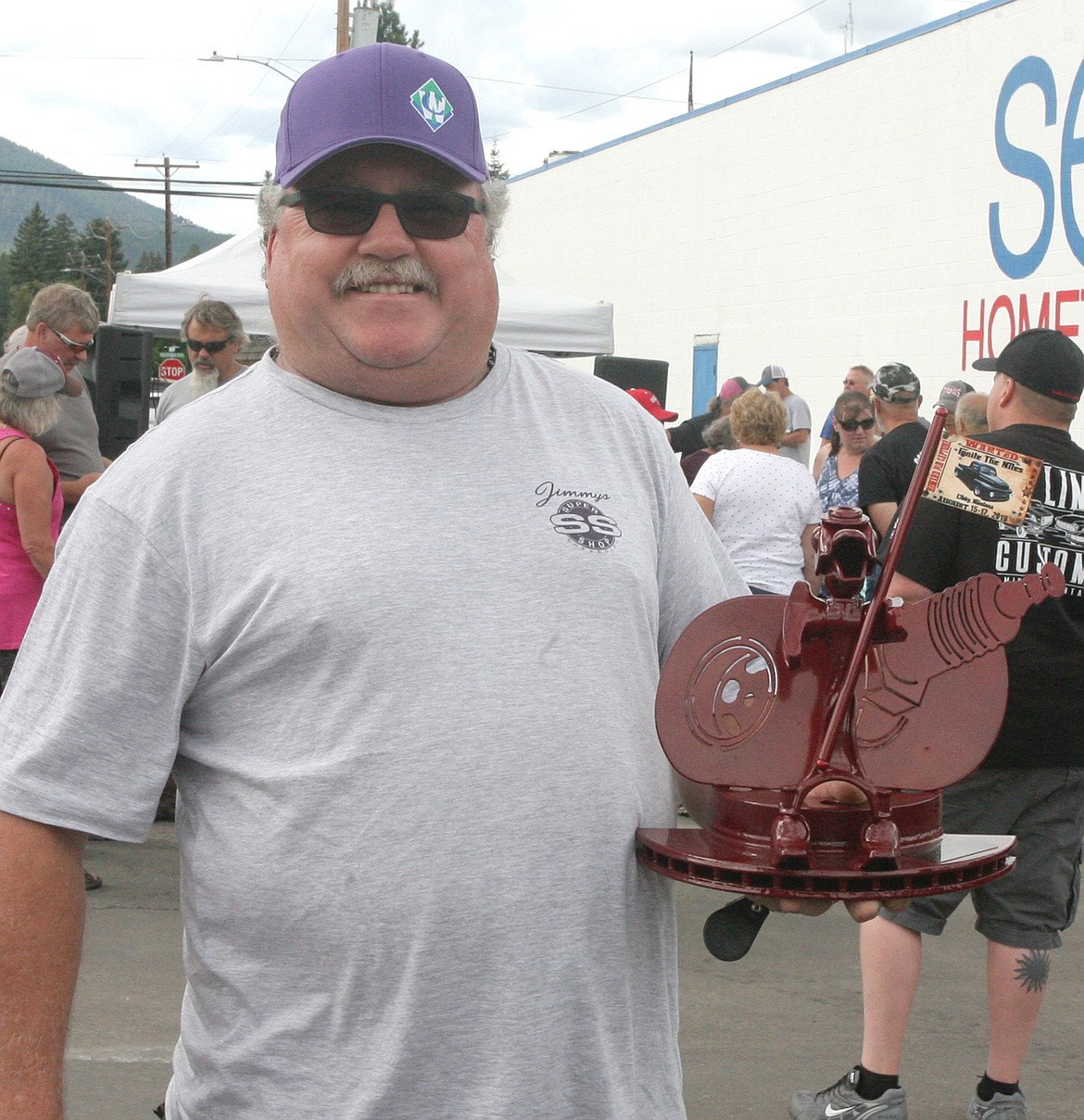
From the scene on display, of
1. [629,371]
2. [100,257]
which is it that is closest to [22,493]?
[629,371]

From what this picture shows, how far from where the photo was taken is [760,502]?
6.01m

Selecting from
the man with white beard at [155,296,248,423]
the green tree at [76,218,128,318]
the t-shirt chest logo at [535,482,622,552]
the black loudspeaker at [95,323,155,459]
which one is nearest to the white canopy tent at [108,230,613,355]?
the black loudspeaker at [95,323,155,459]

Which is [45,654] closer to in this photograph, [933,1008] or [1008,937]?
[1008,937]

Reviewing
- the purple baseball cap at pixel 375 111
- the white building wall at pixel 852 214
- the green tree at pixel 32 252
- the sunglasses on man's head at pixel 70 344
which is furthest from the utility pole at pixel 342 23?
the green tree at pixel 32 252

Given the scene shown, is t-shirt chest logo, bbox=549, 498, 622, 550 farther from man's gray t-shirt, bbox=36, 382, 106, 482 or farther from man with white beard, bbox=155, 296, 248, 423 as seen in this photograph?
man with white beard, bbox=155, 296, 248, 423

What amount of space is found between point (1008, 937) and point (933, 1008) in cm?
106

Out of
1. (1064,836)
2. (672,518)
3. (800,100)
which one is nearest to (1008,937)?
(1064,836)

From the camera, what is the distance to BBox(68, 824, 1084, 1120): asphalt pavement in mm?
3902

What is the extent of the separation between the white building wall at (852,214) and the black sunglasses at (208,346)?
634 centimetres

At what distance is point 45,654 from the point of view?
155 centimetres

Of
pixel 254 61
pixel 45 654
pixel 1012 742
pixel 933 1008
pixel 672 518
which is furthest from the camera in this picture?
pixel 254 61

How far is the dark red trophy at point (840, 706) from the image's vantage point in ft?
4.77

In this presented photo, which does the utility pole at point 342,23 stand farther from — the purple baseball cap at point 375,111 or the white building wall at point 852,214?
the purple baseball cap at point 375,111

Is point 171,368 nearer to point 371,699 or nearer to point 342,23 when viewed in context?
point 342,23
